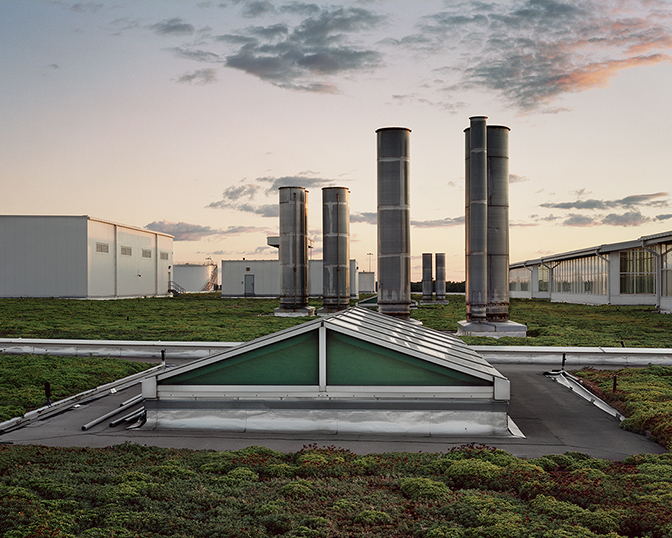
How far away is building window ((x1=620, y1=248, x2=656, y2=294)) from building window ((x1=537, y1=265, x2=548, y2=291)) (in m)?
22.7

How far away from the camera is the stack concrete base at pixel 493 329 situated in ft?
75.4

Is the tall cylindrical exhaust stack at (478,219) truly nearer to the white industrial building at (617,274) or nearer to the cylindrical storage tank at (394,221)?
the cylindrical storage tank at (394,221)

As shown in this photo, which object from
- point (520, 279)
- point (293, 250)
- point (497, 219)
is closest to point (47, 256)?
point (293, 250)

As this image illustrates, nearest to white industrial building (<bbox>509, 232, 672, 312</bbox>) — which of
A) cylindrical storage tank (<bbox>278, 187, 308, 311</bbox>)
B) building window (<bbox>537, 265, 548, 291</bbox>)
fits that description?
building window (<bbox>537, 265, 548, 291</bbox>)

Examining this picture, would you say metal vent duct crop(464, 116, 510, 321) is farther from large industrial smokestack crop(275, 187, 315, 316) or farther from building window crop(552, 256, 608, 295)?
building window crop(552, 256, 608, 295)

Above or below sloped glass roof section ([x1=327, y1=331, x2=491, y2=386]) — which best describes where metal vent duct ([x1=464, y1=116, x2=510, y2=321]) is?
above

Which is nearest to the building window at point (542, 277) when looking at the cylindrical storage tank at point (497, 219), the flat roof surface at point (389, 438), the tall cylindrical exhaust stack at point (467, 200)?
the cylindrical storage tank at point (497, 219)

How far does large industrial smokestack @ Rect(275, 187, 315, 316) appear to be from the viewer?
3762cm

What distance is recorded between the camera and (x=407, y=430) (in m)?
8.84

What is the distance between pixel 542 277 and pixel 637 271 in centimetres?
2580

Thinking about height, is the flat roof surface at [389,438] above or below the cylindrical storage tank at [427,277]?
below

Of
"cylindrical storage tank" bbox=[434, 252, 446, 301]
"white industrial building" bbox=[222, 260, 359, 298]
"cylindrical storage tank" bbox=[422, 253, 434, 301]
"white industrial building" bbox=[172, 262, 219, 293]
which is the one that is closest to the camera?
"cylindrical storage tank" bbox=[422, 253, 434, 301]

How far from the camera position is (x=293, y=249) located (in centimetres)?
3806

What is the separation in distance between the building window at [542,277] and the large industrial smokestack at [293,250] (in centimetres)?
4447
